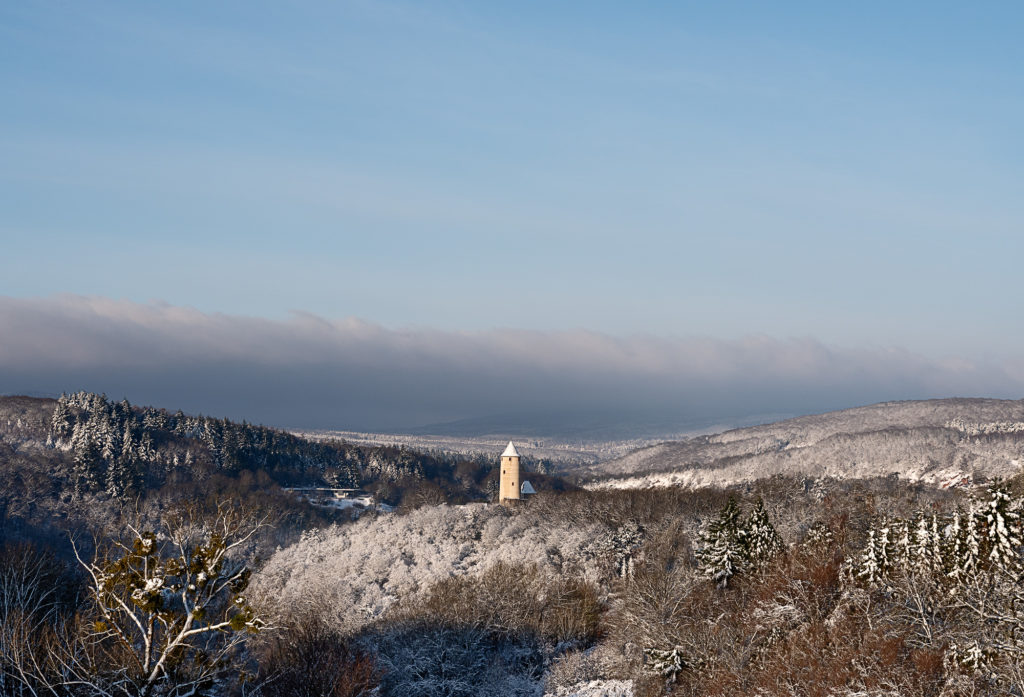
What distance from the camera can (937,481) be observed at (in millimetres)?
127312

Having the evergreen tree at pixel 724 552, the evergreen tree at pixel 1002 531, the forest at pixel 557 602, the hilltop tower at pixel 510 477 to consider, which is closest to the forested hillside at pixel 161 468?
the hilltop tower at pixel 510 477

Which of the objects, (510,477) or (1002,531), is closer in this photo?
(1002,531)

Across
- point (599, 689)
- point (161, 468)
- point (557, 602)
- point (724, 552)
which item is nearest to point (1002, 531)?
point (724, 552)

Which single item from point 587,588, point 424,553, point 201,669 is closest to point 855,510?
point 587,588

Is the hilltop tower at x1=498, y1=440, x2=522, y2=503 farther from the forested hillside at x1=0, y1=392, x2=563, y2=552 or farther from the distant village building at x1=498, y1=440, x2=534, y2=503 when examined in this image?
the forested hillside at x1=0, y1=392, x2=563, y2=552

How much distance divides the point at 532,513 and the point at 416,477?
298 ft

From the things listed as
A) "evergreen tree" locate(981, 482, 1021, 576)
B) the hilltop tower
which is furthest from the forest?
the hilltop tower

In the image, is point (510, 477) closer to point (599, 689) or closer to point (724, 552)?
point (724, 552)

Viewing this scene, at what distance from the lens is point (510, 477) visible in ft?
361

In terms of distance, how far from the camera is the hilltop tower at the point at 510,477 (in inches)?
4291

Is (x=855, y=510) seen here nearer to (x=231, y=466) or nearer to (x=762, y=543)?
(x=762, y=543)

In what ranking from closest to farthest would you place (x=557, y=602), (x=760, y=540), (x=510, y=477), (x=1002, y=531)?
(x=1002, y=531) < (x=760, y=540) < (x=557, y=602) < (x=510, y=477)

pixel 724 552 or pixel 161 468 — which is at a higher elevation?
pixel 724 552

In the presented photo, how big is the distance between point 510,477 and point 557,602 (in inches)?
2146
